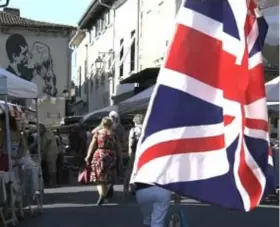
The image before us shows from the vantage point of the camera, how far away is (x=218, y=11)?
4.27 meters

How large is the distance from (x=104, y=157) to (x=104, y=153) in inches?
2.7

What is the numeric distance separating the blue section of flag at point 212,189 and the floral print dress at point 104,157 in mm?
8237

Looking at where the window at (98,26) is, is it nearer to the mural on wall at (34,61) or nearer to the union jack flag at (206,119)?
the mural on wall at (34,61)

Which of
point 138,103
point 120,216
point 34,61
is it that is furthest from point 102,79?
point 120,216

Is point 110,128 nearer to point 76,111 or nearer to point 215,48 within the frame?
point 215,48

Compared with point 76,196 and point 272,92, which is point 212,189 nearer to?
point 272,92

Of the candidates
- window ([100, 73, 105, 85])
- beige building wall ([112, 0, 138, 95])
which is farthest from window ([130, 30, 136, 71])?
window ([100, 73, 105, 85])

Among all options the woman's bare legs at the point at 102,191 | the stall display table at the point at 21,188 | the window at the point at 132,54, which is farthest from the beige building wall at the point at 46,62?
the stall display table at the point at 21,188

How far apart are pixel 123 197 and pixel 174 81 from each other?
9914mm

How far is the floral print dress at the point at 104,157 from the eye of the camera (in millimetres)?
12281

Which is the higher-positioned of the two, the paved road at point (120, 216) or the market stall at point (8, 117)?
the market stall at point (8, 117)

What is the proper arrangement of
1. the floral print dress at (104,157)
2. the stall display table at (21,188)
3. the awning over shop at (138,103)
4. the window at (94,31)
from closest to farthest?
the stall display table at (21,188) → the floral print dress at (104,157) → the awning over shop at (138,103) → the window at (94,31)

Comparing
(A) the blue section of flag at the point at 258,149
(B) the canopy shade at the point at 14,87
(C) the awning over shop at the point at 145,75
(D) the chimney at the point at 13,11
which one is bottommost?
(A) the blue section of flag at the point at 258,149

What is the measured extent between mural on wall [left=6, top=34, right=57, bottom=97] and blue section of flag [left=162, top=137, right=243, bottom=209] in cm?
3736
